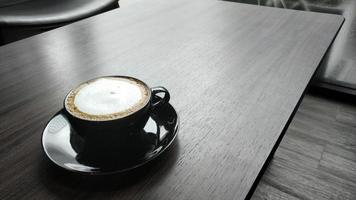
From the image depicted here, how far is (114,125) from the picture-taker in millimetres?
256

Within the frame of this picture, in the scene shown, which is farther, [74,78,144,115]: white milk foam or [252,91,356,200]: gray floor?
[252,91,356,200]: gray floor

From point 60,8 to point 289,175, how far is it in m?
0.95

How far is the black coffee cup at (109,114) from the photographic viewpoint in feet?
0.84

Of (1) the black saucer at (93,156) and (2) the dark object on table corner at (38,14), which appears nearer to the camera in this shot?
(1) the black saucer at (93,156)

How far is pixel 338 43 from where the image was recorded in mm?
1129

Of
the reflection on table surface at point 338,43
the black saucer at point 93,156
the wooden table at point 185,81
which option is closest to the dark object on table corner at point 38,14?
the wooden table at point 185,81

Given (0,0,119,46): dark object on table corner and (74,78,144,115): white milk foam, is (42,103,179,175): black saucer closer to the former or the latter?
(74,78,144,115): white milk foam

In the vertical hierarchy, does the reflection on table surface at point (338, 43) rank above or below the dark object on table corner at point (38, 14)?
below

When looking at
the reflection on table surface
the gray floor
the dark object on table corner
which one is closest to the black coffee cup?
the gray floor

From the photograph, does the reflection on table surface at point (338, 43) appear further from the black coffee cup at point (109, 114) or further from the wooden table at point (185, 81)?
the black coffee cup at point (109, 114)

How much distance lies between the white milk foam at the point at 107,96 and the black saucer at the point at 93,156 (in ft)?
0.13

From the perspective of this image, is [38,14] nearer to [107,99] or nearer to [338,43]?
[107,99]

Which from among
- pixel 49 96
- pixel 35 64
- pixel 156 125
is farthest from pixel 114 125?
pixel 35 64

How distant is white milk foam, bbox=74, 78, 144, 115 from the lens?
0.27 metres
